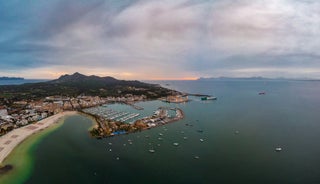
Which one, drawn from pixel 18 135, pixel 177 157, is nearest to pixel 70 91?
pixel 18 135

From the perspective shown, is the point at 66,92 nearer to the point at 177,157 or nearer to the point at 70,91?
the point at 70,91

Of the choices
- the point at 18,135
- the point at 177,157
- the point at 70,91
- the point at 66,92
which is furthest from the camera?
the point at 70,91

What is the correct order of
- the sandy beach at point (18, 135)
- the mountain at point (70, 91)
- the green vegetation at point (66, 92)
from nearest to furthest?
the sandy beach at point (18, 135), the green vegetation at point (66, 92), the mountain at point (70, 91)

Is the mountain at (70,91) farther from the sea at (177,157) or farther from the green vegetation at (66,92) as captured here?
the sea at (177,157)

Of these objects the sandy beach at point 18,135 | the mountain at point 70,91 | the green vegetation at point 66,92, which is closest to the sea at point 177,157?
the sandy beach at point 18,135

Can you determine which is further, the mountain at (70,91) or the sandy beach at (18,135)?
the mountain at (70,91)

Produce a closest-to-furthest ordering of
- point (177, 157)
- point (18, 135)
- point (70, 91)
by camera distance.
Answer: point (177, 157)
point (18, 135)
point (70, 91)

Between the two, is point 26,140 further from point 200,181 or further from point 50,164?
point 200,181

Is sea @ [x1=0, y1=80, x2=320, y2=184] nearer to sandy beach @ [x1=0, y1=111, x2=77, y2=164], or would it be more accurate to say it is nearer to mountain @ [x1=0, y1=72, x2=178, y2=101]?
sandy beach @ [x1=0, y1=111, x2=77, y2=164]
